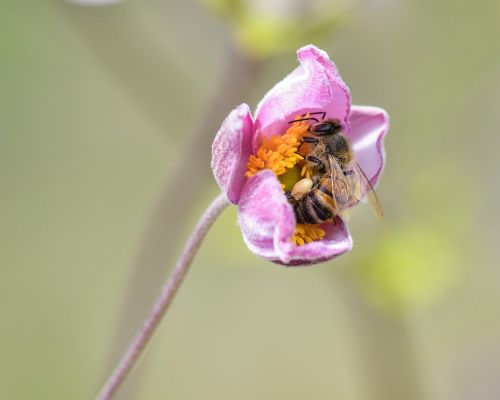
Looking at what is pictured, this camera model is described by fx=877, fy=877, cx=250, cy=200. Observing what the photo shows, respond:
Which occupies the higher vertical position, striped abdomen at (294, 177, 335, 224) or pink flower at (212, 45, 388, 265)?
pink flower at (212, 45, 388, 265)

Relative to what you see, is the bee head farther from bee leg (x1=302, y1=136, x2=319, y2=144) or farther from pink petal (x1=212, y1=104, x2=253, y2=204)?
pink petal (x1=212, y1=104, x2=253, y2=204)

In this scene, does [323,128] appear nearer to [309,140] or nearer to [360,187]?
[309,140]

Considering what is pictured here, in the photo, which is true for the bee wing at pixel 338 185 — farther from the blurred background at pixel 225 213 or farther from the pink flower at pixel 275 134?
the blurred background at pixel 225 213

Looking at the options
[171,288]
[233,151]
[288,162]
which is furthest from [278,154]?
[171,288]

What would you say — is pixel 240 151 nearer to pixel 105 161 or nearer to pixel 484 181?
pixel 484 181

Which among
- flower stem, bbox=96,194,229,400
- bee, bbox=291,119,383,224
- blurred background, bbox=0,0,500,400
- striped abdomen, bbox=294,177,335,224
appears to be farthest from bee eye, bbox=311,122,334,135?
blurred background, bbox=0,0,500,400

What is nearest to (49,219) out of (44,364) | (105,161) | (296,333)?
(105,161)

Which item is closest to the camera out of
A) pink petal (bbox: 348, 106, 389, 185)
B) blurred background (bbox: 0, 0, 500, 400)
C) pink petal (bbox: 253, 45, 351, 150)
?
pink petal (bbox: 253, 45, 351, 150)
